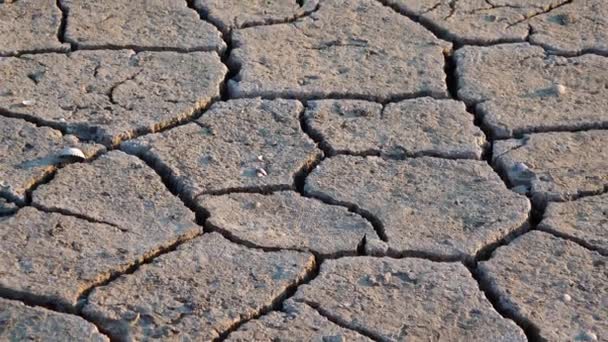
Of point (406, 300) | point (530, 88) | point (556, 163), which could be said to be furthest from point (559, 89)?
point (406, 300)

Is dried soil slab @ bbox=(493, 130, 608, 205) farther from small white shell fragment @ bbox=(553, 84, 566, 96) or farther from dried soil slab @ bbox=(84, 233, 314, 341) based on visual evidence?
dried soil slab @ bbox=(84, 233, 314, 341)

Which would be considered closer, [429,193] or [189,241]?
[189,241]

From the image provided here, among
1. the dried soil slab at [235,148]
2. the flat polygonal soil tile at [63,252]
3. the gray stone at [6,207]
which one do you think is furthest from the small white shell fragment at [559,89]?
the gray stone at [6,207]

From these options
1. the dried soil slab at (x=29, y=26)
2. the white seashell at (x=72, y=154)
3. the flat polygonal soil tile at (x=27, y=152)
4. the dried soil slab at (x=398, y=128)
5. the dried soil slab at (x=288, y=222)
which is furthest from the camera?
the dried soil slab at (x=29, y=26)

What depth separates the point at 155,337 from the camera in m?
3.26

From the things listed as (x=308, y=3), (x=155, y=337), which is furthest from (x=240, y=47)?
(x=155, y=337)

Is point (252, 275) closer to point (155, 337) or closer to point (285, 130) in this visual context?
point (155, 337)

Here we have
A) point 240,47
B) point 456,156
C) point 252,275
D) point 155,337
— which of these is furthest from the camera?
point 240,47

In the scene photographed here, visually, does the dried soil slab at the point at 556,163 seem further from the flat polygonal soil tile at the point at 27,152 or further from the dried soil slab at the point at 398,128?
the flat polygonal soil tile at the point at 27,152

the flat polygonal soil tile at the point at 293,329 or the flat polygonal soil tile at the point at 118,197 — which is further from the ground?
the flat polygonal soil tile at the point at 293,329

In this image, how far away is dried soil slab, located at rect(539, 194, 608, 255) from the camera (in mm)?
3717

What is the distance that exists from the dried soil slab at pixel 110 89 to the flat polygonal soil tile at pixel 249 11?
0.28 m

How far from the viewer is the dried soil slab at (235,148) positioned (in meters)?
3.93

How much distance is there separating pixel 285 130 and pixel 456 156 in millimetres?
516
